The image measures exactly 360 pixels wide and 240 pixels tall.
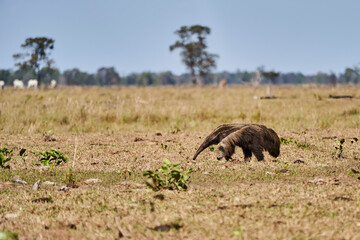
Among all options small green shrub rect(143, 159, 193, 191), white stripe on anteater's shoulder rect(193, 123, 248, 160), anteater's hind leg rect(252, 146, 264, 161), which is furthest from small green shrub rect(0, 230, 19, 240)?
anteater's hind leg rect(252, 146, 264, 161)

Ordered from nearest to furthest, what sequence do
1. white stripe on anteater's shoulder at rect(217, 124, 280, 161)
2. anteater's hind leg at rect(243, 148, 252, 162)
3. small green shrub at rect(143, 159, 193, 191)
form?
1. small green shrub at rect(143, 159, 193, 191)
2. white stripe on anteater's shoulder at rect(217, 124, 280, 161)
3. anteater's hind leg at rect(243, 148, 252, 162)

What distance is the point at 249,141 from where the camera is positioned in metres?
6.26

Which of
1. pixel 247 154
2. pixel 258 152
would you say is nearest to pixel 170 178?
pixel 258 152

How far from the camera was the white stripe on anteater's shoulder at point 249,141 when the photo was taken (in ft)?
20.2

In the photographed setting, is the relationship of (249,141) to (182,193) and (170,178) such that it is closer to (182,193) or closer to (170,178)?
(170,178)

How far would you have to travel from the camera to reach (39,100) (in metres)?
15.3

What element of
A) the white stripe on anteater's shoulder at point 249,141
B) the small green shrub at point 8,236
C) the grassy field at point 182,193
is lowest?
the grassy field at point 182,193

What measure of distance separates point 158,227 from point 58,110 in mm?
Answer: 10149

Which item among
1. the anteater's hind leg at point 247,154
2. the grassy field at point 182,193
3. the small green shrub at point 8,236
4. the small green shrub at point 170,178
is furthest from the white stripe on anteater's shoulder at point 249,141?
the small green shrub at point 8,236

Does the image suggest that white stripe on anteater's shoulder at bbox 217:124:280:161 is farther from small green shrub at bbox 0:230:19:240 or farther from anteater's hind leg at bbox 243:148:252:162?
small green shrub at bbox 0:230:19:240

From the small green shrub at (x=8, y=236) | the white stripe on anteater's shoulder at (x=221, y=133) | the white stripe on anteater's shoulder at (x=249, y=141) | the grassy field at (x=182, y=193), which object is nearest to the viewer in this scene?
the small green shrub at (x=8, y=236)

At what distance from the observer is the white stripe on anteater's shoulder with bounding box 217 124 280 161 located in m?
6.16

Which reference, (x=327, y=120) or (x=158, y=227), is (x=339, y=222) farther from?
(x=327, y=120)

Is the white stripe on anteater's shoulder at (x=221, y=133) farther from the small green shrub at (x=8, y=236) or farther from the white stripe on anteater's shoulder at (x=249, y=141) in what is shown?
the small green shrub at (x=8, y=236)
